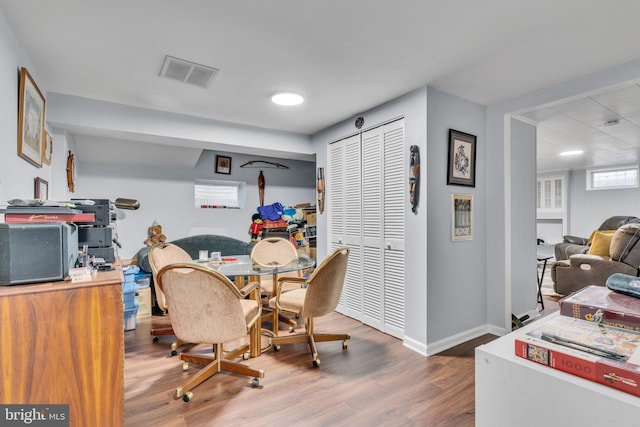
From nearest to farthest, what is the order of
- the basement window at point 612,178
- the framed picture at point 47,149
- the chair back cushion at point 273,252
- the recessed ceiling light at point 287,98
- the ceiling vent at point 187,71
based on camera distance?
the ceiling vent at point 187,71, the framed picture at point 47,149, the recessed ceiling light at point 287,98, the chair back cushion at point 273,252, the basement window at point 612,178

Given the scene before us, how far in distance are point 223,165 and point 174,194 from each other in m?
0.85

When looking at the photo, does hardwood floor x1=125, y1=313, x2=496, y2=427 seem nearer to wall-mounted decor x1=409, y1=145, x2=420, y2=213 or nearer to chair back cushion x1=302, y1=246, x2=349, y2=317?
chair back cushion x1=302, y1=246, x2=349, y2=317

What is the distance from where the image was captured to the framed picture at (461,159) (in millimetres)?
2949

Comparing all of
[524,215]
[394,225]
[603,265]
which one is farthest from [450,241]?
[603,265]

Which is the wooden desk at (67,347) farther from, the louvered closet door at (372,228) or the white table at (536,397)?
the louvered closet door at (372,228)

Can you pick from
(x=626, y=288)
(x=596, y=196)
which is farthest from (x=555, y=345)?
(x=596, y=196)

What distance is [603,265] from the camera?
154 inches

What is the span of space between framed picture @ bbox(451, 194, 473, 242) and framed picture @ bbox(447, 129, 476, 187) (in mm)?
147

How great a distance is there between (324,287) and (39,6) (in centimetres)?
247

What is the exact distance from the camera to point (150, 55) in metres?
2.23

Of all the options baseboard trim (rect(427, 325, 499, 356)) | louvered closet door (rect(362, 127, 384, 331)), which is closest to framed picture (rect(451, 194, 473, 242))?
louvered closet door (rect(362, 127, 384, 331))

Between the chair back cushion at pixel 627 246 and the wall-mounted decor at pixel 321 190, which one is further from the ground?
the wall-mounted decor at pixel 321 190

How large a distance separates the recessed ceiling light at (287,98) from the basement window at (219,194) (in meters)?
2.36

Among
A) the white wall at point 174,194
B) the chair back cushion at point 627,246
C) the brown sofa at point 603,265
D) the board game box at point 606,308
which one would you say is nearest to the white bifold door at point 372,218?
the white wall at point 174,194
